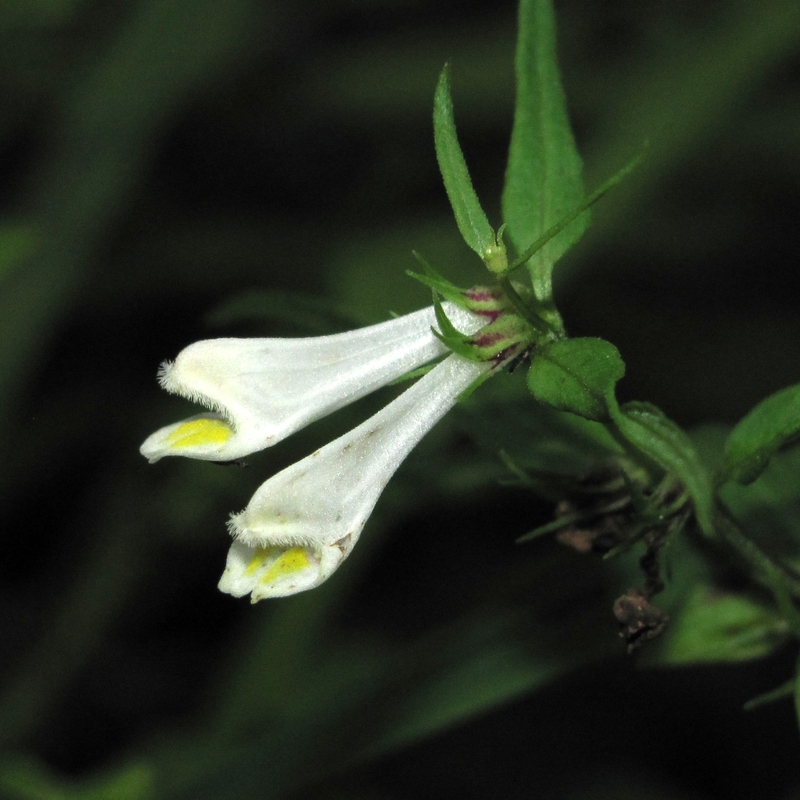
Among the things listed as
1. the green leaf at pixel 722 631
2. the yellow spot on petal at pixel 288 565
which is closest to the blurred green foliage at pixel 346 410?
the green leaf at pixel 722 631

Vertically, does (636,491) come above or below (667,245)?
above

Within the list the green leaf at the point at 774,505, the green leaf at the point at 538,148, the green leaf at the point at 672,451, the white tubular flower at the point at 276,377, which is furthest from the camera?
the green leaf at the point at 774,505

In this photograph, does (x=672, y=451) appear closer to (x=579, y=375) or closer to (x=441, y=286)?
(x=579, y=375)

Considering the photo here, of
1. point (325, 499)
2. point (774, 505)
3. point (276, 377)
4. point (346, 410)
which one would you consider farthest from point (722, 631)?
point (276, 377)

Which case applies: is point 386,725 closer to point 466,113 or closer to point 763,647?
point 763,647

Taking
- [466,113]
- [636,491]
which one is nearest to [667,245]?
[466,113]

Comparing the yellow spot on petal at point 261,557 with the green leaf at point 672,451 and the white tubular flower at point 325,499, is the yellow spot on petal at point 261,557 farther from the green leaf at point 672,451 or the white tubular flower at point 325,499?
the green leaf at point 672,451
